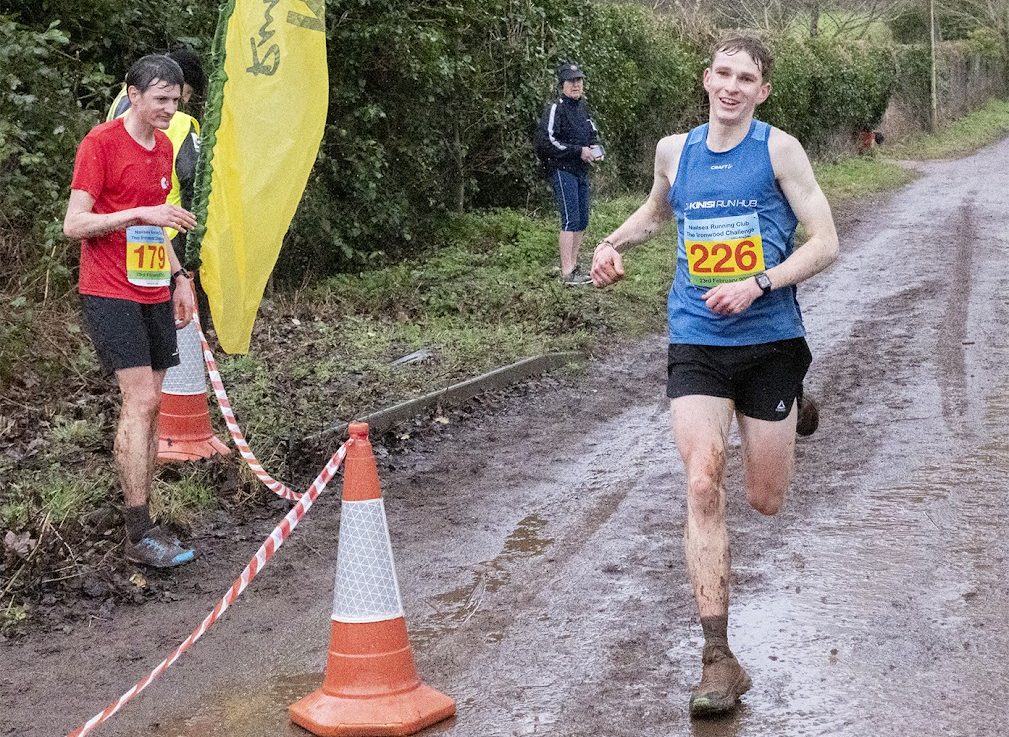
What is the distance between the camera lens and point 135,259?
19.9 ft

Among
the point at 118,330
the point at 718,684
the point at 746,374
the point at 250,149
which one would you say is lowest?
the point at 718,684

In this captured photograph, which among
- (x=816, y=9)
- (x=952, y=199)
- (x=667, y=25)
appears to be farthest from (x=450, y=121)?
(x=816, y=9)

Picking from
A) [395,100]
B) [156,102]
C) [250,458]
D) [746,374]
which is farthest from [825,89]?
[746,374]

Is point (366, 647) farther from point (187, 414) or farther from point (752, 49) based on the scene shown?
point (187, 414)

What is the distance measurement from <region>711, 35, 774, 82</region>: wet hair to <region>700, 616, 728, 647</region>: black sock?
194 cm

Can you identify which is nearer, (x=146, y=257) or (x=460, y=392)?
(x=146, y=257)

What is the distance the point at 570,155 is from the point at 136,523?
8.71 metres

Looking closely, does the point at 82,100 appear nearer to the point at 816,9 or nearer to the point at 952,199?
the point at 952,199

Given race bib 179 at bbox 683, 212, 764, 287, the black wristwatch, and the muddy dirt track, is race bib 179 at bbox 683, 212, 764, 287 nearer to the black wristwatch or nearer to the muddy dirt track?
the black wristwatch

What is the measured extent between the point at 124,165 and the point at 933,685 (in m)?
4.01

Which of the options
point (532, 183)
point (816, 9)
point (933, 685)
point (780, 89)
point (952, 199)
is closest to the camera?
point (933, 685)

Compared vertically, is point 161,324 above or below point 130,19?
below

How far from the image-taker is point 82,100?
10.4 metres

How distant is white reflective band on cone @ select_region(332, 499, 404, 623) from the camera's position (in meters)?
4.65
